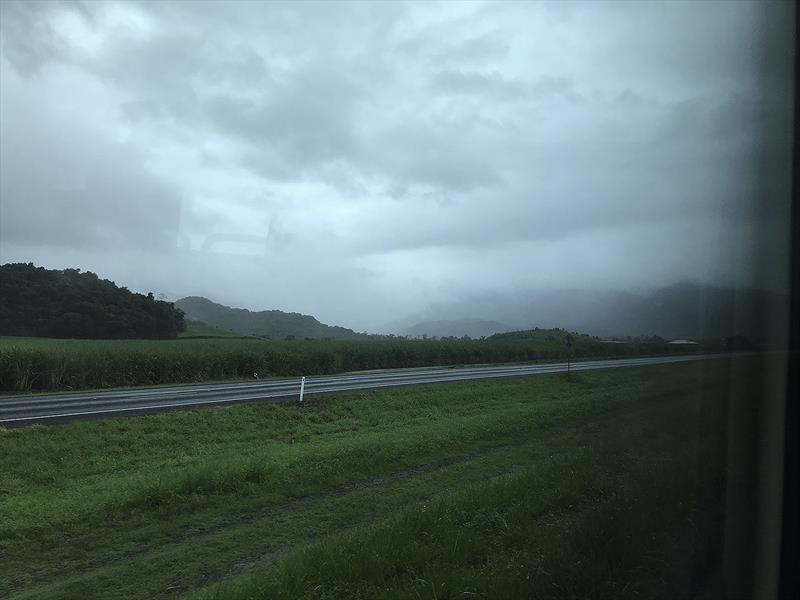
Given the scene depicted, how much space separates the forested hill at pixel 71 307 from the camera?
164 ft

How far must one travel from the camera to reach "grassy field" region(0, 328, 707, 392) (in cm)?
2734

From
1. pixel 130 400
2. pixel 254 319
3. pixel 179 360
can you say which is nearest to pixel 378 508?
pixel 130 400

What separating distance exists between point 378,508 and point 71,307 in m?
51.1

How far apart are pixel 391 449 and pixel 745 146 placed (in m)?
10.2

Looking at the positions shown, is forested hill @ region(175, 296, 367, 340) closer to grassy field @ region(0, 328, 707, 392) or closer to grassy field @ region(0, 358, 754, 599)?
grassy field @ region(0, 328, 707, 392)

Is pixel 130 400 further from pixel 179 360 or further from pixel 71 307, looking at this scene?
pixel 71 307

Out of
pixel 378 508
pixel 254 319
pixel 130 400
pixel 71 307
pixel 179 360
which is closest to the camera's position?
pixel 378 508

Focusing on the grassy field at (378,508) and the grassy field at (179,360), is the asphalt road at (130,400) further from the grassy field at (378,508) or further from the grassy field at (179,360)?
the grassy field at (179,360)

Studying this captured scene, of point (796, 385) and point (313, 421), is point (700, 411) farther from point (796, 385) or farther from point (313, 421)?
point (313, 421)

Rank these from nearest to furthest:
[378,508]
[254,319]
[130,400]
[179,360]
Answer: [378,508], [130,400], [179,360], [254,319]

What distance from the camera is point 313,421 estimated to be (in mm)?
18016

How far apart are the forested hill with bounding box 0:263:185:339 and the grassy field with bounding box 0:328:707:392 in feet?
39.3

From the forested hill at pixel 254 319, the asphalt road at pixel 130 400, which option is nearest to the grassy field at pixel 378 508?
the asphalt road at pixel 130 400

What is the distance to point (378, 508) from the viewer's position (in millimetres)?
8852
